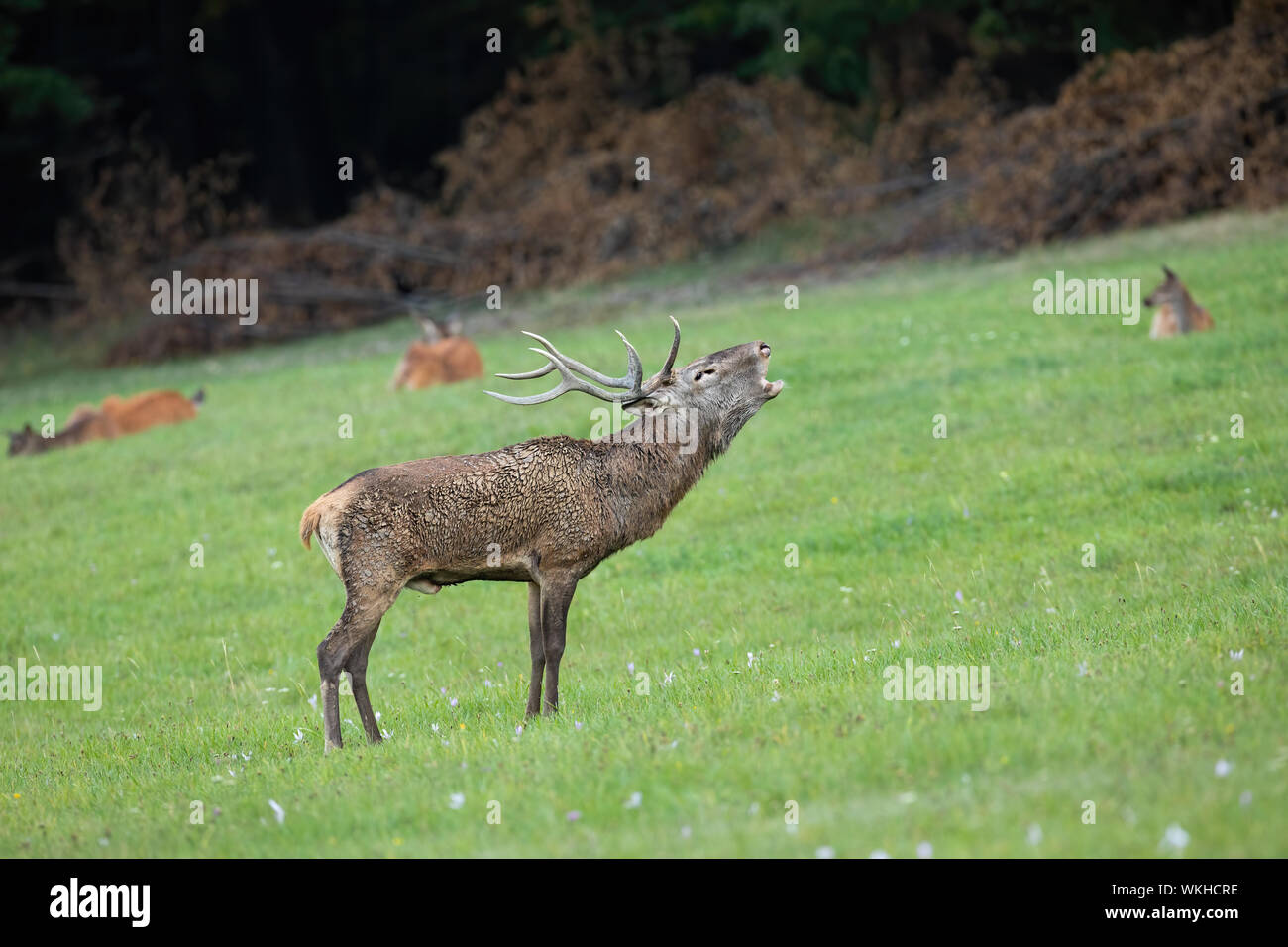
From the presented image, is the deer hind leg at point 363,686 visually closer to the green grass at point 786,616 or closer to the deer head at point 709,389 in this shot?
the green grass at point 786,616

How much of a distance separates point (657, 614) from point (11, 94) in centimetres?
2583

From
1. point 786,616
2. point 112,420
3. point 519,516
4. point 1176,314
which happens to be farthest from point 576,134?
point 519,516

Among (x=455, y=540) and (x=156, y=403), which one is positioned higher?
(x=156, y=403)

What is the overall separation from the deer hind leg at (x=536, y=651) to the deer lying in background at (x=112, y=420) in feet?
42.6

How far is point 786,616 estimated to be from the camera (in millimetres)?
9844

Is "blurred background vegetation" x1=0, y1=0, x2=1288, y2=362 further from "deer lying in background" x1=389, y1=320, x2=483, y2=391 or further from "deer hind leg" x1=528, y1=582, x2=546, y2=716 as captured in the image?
"deer hind leg" x1=528, y1=582, x2=546, y2=716

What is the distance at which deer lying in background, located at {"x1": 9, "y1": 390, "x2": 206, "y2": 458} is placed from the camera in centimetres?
1886

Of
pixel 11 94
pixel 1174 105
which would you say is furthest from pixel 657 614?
pixel 11 94

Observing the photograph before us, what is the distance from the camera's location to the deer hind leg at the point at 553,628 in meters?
7.43

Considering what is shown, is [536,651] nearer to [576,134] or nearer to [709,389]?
[709,389]

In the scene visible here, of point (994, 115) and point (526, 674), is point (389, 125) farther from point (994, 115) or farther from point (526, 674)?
point (526, 674)

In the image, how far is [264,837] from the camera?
563 centimetres

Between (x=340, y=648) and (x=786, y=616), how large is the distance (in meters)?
3.69
